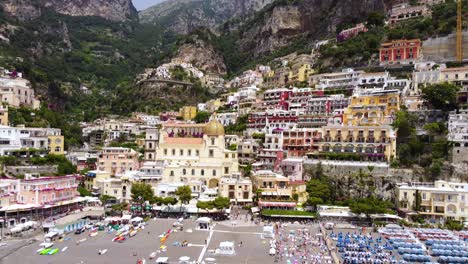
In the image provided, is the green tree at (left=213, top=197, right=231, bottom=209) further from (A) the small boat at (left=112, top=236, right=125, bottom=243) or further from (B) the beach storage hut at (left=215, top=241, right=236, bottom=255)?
(B) the beach storage hut at (left=215, top=241, right=236, bottom=255)

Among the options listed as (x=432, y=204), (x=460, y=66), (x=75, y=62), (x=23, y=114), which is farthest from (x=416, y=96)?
(x=75, y=62)

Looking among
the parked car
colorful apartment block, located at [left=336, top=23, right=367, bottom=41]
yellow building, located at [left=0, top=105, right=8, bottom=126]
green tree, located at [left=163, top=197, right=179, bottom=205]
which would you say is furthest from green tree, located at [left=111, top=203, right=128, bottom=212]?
colorful apartment block, located at [left=336, top=23, right=367, bottom=41]

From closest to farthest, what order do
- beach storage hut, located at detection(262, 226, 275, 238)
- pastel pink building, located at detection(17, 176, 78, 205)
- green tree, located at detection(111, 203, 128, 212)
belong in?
beach storage hut, located at detection(262, 226, 275, 238), pastel pink building, located at detection(17, 176, 78, 205), green tree, located at detection(111, 203, 128, 212)

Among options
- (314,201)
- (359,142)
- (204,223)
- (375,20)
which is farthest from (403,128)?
(375,20)

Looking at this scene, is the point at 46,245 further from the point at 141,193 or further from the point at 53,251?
the point at 141,193

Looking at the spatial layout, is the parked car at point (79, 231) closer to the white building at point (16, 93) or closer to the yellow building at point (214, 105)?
the white building at point (16, 93)
